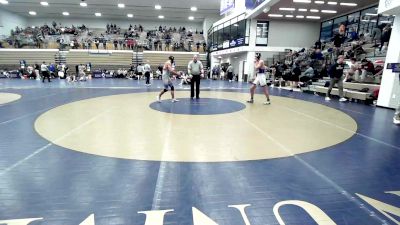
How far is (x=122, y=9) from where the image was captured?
98.2 ft

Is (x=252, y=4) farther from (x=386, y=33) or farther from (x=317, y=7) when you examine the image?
(x=386, y=33)

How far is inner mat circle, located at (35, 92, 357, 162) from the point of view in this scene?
12.7 feet

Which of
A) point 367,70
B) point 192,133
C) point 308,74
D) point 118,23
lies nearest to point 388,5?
point 367,70

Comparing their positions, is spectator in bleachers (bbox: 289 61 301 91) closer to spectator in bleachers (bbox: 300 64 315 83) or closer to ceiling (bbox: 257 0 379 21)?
spectator in bleachers (bbox: 300 64 315 83)

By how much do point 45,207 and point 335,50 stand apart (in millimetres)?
15583

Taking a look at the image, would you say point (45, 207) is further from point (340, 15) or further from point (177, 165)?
point (340, 15)

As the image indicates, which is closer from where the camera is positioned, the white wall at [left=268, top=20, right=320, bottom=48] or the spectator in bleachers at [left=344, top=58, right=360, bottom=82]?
the spectator in bleachers at [left=344, top=58, right=360, bottom=82]

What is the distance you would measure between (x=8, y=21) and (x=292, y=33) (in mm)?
33196

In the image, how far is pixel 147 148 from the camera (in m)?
4.02

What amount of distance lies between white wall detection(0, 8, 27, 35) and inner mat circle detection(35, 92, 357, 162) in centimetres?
3141

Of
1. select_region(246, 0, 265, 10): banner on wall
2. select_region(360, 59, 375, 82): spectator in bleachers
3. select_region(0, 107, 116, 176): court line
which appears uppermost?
select_region(246, 0, 265, 10): banner on wall

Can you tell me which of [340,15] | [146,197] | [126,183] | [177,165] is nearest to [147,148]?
[177,165]

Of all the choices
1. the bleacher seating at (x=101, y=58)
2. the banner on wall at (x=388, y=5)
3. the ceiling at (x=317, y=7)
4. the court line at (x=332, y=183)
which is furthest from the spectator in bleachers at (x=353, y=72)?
the bleacher seating at (x=101, y=58)

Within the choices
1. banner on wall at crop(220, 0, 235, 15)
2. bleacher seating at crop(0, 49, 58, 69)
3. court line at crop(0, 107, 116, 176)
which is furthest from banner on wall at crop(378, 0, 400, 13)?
bleacher seating at crop(0, 49, 58, 69)
